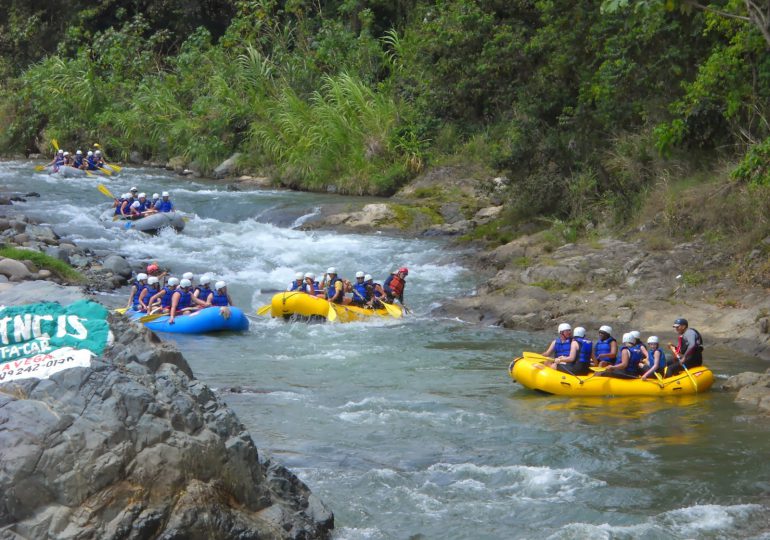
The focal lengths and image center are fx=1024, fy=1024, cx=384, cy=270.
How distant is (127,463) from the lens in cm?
562

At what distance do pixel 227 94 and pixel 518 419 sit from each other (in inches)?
902

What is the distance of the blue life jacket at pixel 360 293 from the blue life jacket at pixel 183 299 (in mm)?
2582

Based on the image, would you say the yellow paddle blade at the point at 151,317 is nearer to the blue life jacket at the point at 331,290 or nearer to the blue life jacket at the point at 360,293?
the blue life jacket at the point at 331,290

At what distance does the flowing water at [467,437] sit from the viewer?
7.46 m

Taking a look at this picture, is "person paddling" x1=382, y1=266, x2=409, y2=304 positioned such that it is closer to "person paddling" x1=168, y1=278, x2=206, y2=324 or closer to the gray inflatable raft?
"person paddling" x1=168, y1=278, x2=206, y2=324

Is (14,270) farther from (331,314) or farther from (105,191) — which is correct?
(105,191)

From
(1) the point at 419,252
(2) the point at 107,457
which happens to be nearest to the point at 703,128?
(1) the point at 419,252

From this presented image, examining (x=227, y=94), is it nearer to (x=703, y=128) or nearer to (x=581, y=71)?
(x=581, y=71)

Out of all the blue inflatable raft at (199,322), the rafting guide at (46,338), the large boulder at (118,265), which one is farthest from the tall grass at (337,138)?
the rafting guide at (46,338)

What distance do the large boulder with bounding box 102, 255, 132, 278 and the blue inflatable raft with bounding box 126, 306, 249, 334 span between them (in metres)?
3.41

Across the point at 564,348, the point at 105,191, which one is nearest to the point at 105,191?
the point at 105,191

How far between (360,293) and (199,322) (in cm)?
272

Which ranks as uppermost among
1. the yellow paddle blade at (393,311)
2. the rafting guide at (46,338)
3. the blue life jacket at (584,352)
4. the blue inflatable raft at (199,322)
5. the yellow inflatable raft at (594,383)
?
the rafting guide at (46,338)

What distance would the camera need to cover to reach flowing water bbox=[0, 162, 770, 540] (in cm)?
746
